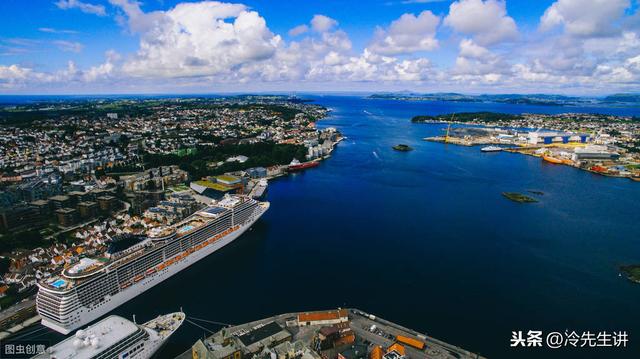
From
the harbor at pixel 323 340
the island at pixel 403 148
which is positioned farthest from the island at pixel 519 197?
the island at pixel 403 148

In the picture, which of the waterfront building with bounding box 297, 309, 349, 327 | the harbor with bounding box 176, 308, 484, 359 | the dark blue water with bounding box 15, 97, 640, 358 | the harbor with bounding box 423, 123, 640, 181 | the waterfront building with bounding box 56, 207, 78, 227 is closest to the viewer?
the harbor with bounding box 176, 308, 484, 359

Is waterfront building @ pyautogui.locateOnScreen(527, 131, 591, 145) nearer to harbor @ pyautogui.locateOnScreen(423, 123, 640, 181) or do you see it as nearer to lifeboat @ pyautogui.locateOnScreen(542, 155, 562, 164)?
harbor @ pyautogui.locateOnScreen(423, 123, 640, 181)

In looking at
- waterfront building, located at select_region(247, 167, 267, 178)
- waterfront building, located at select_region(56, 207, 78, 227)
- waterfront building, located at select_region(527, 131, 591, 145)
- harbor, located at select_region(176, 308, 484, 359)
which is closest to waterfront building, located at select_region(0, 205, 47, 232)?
waterfront building, located at select_region(56, 207, 78, 227)

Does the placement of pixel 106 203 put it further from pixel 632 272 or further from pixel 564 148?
pixel 564 148

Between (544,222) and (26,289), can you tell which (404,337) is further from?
(544,222)

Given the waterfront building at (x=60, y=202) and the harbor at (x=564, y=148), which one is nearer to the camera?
the waterfront building at (x=60, y=202)

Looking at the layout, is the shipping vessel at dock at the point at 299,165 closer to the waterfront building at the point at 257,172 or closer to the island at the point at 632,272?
the waterfront building at the point at 257,172
